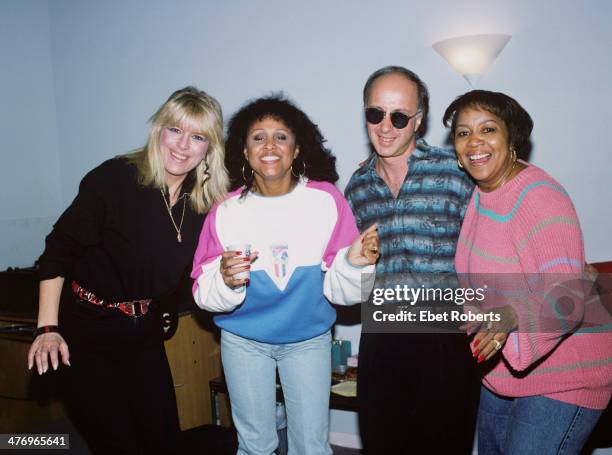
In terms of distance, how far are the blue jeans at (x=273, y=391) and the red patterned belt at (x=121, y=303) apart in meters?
0.47

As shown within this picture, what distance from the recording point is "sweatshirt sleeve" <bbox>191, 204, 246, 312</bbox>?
1.99m

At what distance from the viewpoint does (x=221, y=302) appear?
202 cm

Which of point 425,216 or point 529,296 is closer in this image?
point 529,296

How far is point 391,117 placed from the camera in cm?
212

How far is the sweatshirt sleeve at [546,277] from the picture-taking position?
1639 millimetres

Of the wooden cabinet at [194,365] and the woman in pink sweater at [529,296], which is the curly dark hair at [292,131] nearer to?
the woman in pink sweater at [529,296]

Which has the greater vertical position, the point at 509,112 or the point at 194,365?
the point at 509,112

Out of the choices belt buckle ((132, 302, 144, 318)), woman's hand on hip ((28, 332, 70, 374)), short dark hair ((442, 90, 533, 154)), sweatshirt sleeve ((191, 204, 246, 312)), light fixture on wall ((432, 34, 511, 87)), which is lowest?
woman's hand on hip ((28, 332, 70, 374))

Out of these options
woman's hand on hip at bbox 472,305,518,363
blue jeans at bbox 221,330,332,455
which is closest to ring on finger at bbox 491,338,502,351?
woman's hand on hip at bbox 472,305,518,363

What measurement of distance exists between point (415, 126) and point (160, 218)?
118cm

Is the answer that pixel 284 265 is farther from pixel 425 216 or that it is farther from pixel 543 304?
pixel 543 304

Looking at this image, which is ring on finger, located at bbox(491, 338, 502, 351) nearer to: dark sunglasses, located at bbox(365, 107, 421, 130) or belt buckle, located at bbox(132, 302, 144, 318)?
dark sunglasses, located at bbox(365, 107, 421, 130)

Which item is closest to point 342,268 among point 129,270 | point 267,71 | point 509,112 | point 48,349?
point 509,112

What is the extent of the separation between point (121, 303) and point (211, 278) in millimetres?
482
